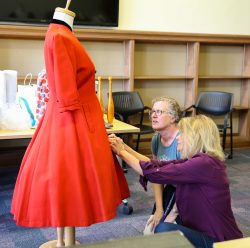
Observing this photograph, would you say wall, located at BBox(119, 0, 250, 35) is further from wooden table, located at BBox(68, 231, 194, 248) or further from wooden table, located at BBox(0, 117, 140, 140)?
wooden table, located at BBox(68, 231, 194, 248)

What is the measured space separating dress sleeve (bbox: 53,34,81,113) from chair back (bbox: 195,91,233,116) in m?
3.28

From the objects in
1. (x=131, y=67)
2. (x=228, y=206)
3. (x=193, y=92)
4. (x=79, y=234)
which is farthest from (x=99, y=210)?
(x=193, y=92)

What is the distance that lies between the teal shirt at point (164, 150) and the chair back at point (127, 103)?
2.02m

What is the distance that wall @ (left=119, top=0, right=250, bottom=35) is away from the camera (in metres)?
4.53

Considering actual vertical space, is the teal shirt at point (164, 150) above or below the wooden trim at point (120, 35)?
below

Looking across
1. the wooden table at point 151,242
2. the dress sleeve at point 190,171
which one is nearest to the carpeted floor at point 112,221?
the dress sleeve at point 190,171

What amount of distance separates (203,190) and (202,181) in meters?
0.05

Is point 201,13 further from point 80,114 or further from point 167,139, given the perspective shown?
point 80,114

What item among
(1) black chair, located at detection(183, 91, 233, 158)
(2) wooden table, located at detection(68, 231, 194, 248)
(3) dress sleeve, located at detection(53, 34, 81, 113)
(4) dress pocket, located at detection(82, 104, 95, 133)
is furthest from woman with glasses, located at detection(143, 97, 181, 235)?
(1) black chair, located at detection(183, 91, 233, 158)

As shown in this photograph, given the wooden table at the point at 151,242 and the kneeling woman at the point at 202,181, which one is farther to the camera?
the kneeling woman at the point at 202,181

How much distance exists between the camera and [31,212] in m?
1.62

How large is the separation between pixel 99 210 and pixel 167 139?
2.37ft

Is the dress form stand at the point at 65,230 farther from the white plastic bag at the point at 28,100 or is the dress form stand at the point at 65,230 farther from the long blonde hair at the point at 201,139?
the white plastic bag at the point at 28,100

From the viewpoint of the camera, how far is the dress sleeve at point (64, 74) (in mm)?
1545
